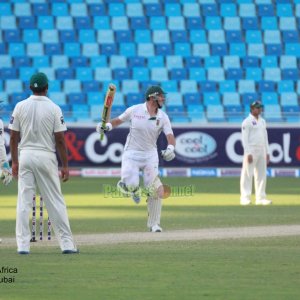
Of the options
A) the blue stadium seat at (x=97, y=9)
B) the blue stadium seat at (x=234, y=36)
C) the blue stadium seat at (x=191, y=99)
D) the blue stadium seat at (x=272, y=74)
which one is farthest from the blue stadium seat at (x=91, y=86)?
the blue stadium seat at (x=272, y=74)

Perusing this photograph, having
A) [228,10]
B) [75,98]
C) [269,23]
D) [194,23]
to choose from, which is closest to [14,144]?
[75,98]

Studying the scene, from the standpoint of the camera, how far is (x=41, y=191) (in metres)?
12.2

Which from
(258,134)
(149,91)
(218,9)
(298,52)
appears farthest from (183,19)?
(149,91)

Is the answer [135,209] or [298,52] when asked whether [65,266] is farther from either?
[298,52]

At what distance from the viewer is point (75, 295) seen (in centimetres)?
876

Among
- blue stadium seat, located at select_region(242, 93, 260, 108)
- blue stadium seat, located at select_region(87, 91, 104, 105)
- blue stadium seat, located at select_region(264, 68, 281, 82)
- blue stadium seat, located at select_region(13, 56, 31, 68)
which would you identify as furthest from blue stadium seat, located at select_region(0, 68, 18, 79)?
blue stadium seat, located at select_region(264, 68, 281, 82)

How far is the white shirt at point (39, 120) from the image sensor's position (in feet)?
39.4

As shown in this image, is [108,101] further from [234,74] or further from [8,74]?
[234,74]

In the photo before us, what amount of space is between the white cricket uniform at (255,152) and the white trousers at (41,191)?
1113 cm

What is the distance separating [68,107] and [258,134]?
Answer: 12.1 meters

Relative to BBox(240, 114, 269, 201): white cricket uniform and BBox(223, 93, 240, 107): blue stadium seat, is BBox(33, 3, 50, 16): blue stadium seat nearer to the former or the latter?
BBox(223, 93, 240, 107): blue stadium seat

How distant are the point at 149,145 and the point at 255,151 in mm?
7413

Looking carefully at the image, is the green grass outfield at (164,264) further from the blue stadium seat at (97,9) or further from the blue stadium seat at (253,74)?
the blue stadium seat at (97,9)

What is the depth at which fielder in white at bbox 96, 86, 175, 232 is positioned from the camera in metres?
15.9
